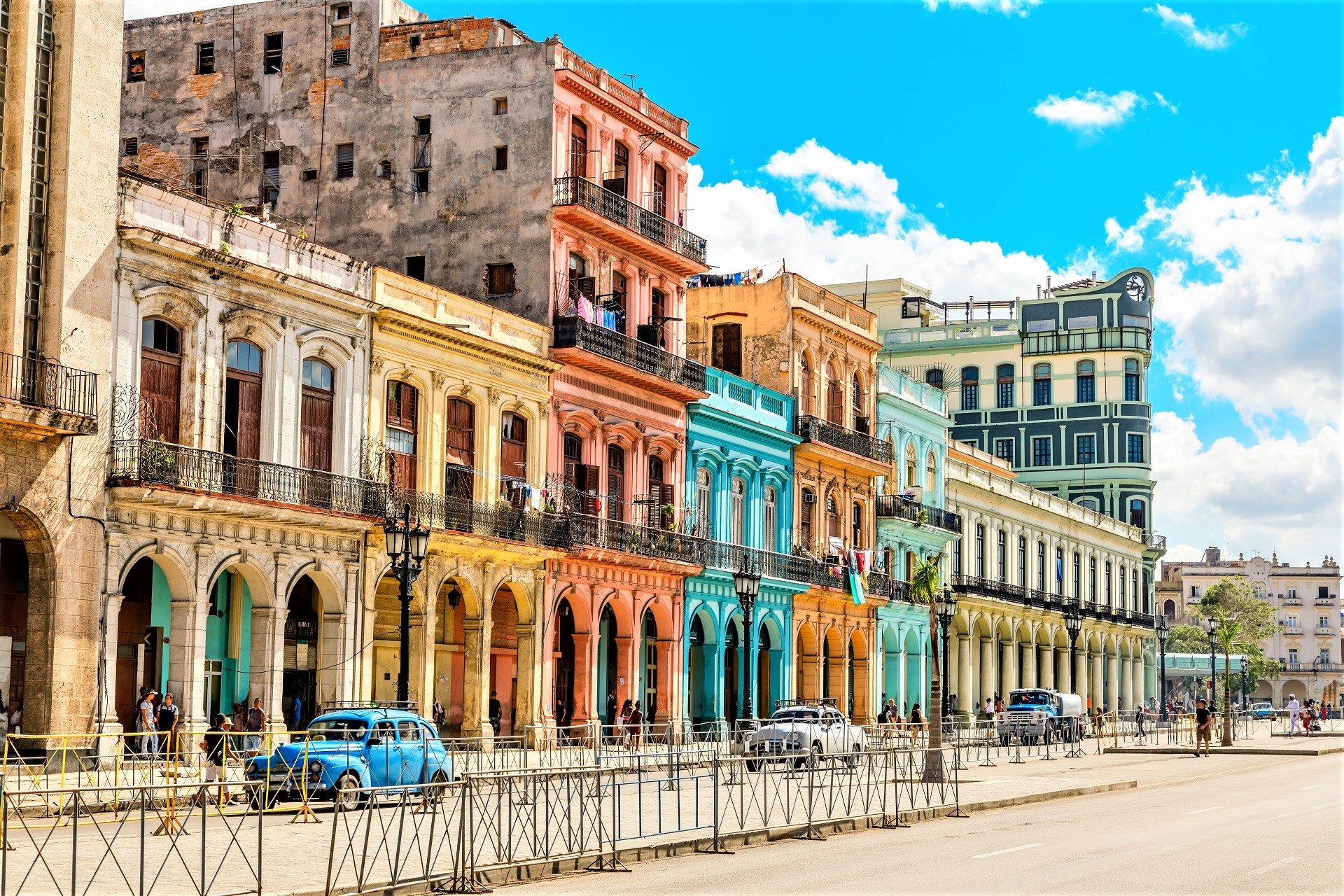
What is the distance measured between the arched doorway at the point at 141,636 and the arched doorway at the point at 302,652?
122 inches

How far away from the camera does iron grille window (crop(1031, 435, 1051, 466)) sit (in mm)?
86750

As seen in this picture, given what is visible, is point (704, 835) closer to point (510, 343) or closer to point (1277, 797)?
point (1277, 797)

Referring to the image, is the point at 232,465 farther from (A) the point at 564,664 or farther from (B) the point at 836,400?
(B) the point at 836,400

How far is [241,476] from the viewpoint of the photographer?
30984mm

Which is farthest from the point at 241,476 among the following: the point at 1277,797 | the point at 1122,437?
the point at 1122,437

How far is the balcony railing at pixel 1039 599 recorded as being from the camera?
65.6m

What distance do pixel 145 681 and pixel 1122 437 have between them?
208ft

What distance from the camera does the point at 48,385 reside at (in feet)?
88.9

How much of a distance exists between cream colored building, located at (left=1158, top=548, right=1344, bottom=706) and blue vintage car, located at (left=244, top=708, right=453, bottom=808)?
130 metres

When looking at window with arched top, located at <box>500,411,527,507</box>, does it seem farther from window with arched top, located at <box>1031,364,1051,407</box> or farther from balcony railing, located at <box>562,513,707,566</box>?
window with arched top, located at <box>1031,364,1051,407</box>

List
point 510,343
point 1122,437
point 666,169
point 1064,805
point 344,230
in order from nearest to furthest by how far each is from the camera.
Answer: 1. point 1064,805
2. point 510,343
3. point 344,230
4. point 666,169
5. point 1122,437

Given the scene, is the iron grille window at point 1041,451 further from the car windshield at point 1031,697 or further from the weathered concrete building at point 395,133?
the weathered concrete building at point 395,133

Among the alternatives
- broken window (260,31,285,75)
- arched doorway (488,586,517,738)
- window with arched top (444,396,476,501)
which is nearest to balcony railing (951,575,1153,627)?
arched doorway (488,586,517,738)

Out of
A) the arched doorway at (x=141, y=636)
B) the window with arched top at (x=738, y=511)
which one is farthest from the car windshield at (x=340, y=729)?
the window with arched top at (x=738, y=511)
